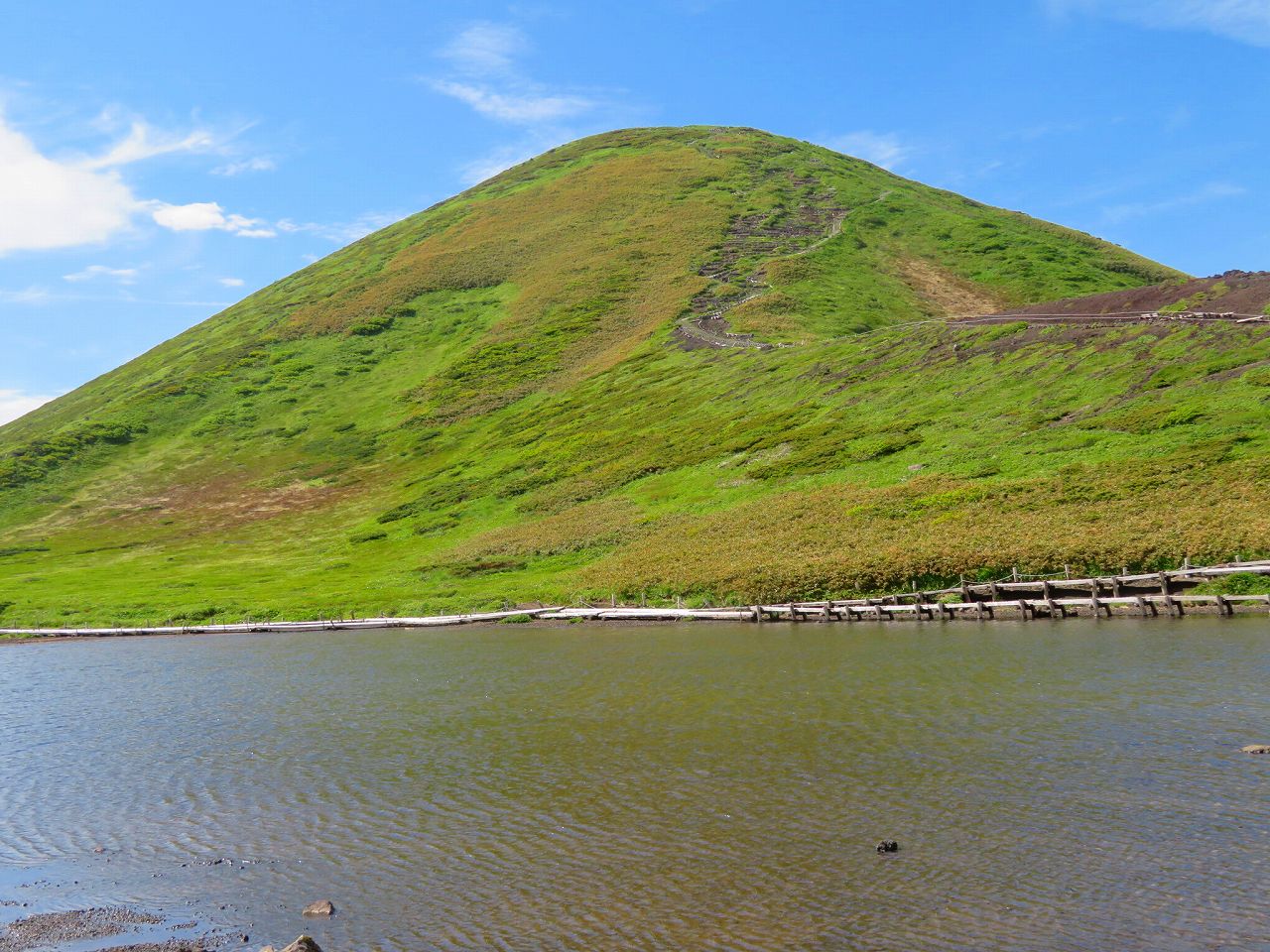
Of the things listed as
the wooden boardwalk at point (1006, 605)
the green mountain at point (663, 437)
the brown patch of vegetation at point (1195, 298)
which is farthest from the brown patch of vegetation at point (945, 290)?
the wooden boardwalk at point (1006, 605)

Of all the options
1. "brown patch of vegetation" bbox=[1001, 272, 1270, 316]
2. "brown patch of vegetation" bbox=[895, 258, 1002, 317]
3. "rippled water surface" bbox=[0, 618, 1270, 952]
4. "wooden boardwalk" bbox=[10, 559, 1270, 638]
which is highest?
"brown patch of vegetation" bbox=[895, 258, 1002, 317]

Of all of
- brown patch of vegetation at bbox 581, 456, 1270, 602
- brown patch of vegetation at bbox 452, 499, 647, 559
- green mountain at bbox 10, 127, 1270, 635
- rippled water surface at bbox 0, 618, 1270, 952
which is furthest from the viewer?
brown patch of vegetation at bbox 452, 499, 647, 559

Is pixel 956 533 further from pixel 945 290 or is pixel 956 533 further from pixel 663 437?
pixel 945 290

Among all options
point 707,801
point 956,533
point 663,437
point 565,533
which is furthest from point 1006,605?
point 663,437

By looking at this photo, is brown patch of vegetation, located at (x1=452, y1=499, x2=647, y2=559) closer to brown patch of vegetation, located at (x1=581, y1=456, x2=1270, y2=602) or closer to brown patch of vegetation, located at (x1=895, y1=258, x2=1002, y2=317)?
brown patch of vegetation, located at (x1=581, y1=456, x2=1270, y2=602)

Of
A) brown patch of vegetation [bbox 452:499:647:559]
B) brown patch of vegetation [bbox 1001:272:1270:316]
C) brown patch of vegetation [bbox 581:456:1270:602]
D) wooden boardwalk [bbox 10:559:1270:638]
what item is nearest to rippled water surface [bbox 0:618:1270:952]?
wooden boardwalk [bbox 10:559:1270:638]

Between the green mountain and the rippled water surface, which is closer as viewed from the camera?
the rippled water surface

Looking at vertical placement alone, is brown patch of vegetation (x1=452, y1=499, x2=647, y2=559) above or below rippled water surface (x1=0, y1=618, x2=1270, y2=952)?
above

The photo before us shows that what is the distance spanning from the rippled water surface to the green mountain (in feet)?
66.0

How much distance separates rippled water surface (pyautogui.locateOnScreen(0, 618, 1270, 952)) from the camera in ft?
54.2

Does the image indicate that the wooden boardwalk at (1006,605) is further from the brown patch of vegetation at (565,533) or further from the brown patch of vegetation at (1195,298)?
the brown patch of vegetation at (1195,298)

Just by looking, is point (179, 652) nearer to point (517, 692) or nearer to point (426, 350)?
point (517, 692)

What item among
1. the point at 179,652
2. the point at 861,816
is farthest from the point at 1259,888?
the point at 179,652

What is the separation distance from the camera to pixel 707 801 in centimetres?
2270
